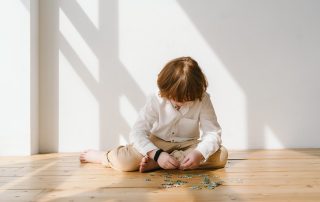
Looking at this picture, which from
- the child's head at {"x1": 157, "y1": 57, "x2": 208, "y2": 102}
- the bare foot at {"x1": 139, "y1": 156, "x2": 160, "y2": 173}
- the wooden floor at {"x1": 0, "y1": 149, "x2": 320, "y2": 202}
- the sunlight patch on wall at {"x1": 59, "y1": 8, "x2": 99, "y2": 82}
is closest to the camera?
the wooden floor at {"x1": 0, "y1": 149, "x2": 320, "y2": 202}

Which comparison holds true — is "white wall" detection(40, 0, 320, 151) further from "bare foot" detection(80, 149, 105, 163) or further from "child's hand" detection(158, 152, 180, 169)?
"child's hand" detection(158, 152, 180, 169)

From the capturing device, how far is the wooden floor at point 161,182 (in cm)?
137

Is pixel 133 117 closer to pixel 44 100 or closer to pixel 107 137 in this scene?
pixel 107 137

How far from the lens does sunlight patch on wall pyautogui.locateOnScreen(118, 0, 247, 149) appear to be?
2607 mm

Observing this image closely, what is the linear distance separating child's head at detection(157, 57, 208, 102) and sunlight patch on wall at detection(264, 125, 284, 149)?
1094 mm

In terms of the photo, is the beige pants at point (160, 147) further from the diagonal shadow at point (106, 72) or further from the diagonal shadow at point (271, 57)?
the diagonal shadow at point (271, 57)

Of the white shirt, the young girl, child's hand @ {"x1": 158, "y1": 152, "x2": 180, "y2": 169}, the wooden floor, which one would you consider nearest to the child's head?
the young girl

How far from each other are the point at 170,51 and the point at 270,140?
3.09 feet

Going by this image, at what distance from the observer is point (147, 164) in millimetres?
1801

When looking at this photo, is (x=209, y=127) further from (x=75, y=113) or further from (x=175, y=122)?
(x=75, y=113)

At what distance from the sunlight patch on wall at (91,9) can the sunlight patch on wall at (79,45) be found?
5.1 inches

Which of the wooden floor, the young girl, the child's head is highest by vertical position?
the child's head

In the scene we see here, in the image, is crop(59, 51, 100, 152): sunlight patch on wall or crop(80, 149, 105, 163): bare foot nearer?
crop(80, 149, 105, 163): bare foot

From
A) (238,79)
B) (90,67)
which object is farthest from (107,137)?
(238,79)
